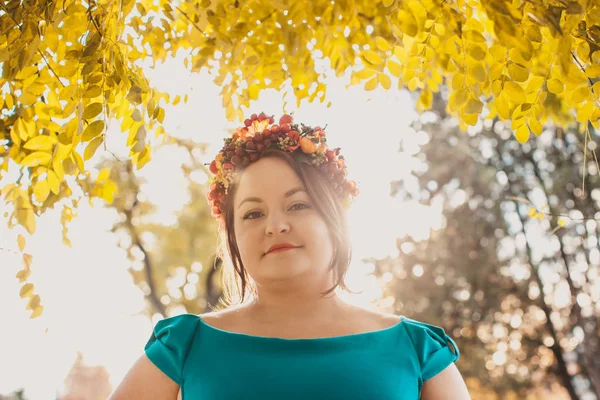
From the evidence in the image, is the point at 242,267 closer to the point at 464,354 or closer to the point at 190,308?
the point at 464,354

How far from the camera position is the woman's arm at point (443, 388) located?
65.9 inches

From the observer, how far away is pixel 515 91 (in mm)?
1483

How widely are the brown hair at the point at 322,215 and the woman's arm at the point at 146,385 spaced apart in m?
0.41

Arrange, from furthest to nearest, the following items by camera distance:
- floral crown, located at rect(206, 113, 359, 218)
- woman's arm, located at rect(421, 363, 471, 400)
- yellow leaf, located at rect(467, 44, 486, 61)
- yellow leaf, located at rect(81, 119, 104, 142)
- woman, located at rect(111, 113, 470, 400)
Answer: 1. floral crown, located at rect(206, 113, 359, 218)
2. woman's arm, located at rect(421, 363, 471, 400)
3. woman, located at rect(111, 113, 470, 400)
4. yellow leaf, located at rect(467, 44, 486, 61)
5. yellow leaf, located at rect(81, 119, 104, 142)

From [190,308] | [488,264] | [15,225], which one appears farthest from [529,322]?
[15,225]

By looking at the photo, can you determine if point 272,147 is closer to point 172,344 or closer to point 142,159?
point 142,159

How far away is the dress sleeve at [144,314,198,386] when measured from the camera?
1.63 meters

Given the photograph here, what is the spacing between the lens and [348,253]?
1.92 meters

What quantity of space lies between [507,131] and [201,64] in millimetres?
9042

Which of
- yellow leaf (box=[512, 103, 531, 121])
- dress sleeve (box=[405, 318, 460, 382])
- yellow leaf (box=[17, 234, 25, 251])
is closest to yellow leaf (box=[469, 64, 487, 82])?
yellow leaf (box=[512, 103, 531, 121])

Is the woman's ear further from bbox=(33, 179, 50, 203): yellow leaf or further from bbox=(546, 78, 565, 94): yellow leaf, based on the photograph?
bbox=(546, 78, 565, 94): yellow leaf

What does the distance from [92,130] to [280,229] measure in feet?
2.09

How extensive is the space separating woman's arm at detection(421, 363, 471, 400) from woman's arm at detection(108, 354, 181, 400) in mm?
712

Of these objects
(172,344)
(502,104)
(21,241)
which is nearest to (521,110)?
(502,104)
